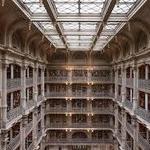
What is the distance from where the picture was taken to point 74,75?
46594 millimetres

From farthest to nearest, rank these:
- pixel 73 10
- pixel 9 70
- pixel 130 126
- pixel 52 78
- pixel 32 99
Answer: pixel 52 78 < pixel 32 99 < pixel 130 126 < pixel 9 70 < pixel 73 10

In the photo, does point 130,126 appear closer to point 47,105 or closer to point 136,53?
point 136,53

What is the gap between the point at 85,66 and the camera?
46094 mm

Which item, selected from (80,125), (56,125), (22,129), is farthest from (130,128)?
(56,125)

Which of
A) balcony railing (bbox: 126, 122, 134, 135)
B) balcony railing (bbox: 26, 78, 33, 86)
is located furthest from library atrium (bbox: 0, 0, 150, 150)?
balcony railing (bbox: 126, 122, 134, 135)

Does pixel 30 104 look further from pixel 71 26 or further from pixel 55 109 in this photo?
pixel 55 109

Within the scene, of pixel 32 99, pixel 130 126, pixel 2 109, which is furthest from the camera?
pixel 32 99

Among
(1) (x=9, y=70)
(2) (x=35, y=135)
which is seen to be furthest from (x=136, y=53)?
(2) (x=35, y=135)

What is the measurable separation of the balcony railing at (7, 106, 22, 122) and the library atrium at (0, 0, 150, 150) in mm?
92

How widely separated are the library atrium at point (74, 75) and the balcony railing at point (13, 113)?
0.09m

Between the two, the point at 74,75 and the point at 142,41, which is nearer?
the point at 142,41

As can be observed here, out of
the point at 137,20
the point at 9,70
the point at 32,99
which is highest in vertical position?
the point at 137,20

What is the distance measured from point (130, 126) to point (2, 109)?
48.8 ft

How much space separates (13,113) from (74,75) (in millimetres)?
22014
